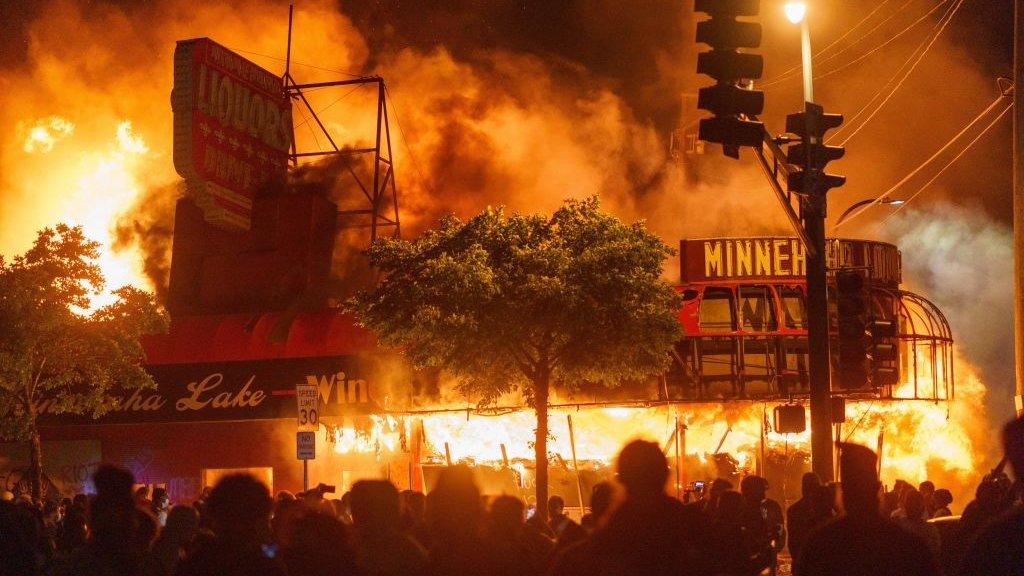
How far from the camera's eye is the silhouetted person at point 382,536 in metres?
6.03

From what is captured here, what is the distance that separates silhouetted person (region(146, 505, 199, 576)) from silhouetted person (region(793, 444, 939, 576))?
11.8 feet

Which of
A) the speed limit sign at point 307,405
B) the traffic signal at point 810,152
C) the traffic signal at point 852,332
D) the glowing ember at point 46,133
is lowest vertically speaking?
the speed limit sign at point 307,405

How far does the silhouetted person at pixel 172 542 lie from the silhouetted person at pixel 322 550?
1.18 m

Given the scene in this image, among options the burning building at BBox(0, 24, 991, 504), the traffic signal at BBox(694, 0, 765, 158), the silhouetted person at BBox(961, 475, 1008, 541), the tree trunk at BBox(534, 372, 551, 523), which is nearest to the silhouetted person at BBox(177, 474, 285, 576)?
the silhouetted person at BBox(961, 475, 1008, 541)

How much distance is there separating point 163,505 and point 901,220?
3228 cm

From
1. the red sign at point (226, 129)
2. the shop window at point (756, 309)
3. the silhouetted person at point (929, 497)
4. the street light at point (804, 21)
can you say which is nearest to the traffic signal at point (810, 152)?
the street light at point (804, 21)

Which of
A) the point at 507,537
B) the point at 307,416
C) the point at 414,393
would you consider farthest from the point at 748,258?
the point at 507,537

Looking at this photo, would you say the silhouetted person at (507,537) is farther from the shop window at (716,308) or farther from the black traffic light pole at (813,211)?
the shop window at (716,308)

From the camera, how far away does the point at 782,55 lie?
45750 mm

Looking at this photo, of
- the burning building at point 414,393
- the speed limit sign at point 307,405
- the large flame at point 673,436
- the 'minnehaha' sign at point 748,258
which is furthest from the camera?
the 'minnehaha' sign at point 748,258

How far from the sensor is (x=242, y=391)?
31.7 meters

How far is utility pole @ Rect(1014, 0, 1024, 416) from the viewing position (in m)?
16.0

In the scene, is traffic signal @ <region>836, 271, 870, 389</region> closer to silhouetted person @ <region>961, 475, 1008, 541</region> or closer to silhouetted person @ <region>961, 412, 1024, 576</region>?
silhouetted person @ <region>961, 475, 1008, 541</region>

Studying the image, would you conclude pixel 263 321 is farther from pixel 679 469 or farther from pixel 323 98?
pixel 323 98
